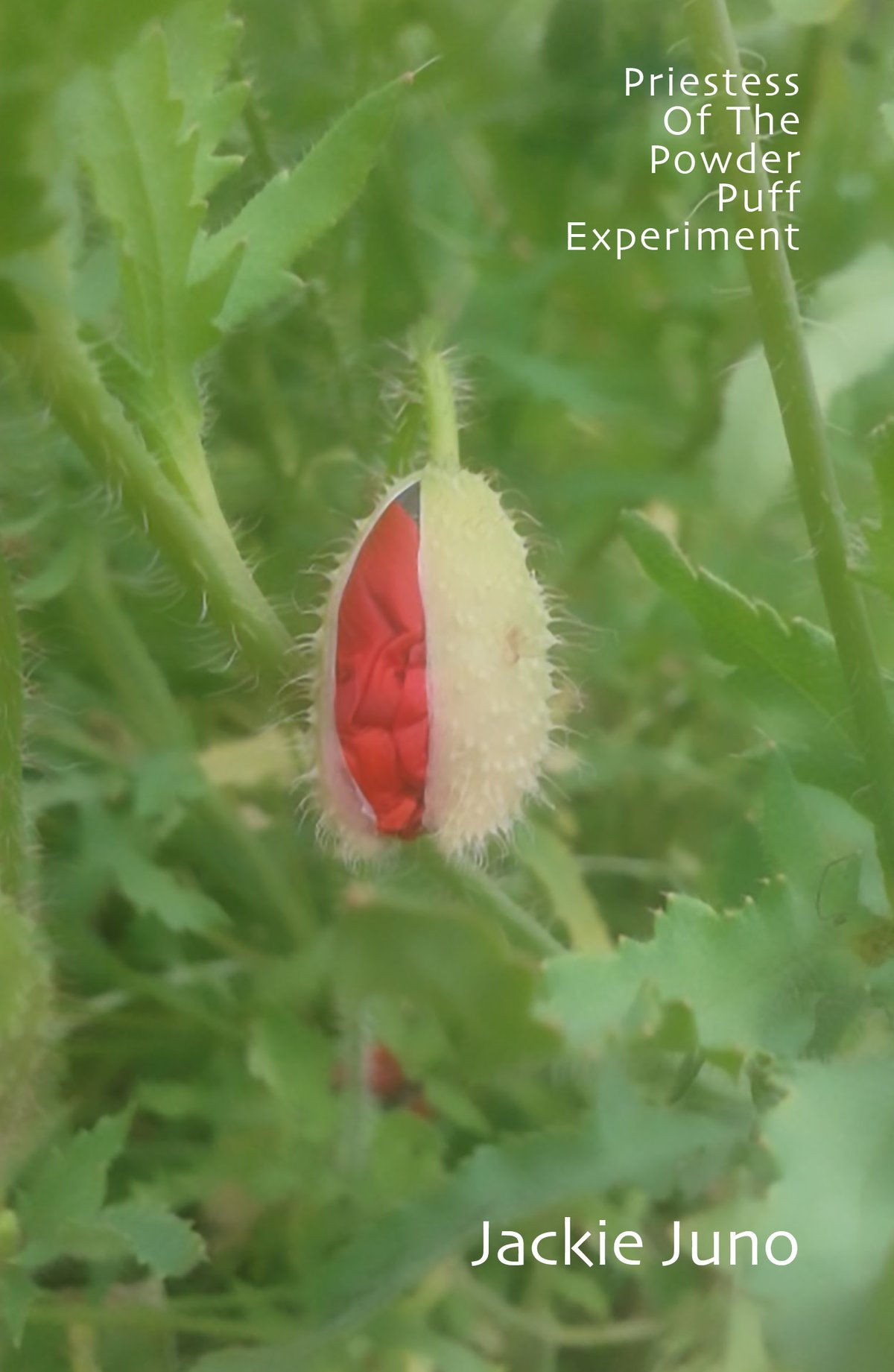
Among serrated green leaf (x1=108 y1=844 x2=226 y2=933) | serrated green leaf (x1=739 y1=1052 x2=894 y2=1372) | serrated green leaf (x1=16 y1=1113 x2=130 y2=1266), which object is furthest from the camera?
serrated green leaf (x1=108 y1=844 x2=226 y2=933)

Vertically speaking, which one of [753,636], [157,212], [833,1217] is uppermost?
[157,212]

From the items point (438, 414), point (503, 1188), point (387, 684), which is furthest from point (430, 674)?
point (503, 1188)

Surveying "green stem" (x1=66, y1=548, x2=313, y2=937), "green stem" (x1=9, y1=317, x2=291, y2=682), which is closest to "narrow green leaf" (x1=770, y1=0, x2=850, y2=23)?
"green stem" (x1=9, y1=317, x2=291, y2=682)

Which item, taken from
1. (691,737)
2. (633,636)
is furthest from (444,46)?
(691,737)

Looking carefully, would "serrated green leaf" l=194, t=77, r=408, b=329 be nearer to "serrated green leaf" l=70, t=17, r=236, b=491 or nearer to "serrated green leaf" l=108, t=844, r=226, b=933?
"serrated green leaf" l=70, t=17, r=236, b=491

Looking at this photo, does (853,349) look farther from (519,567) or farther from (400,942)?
(400,942)

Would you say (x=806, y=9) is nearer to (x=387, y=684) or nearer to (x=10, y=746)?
(x=387, y=684)

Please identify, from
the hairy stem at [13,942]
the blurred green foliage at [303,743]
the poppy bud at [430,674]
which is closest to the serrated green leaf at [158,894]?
the blurred green foliage at [303,743]
